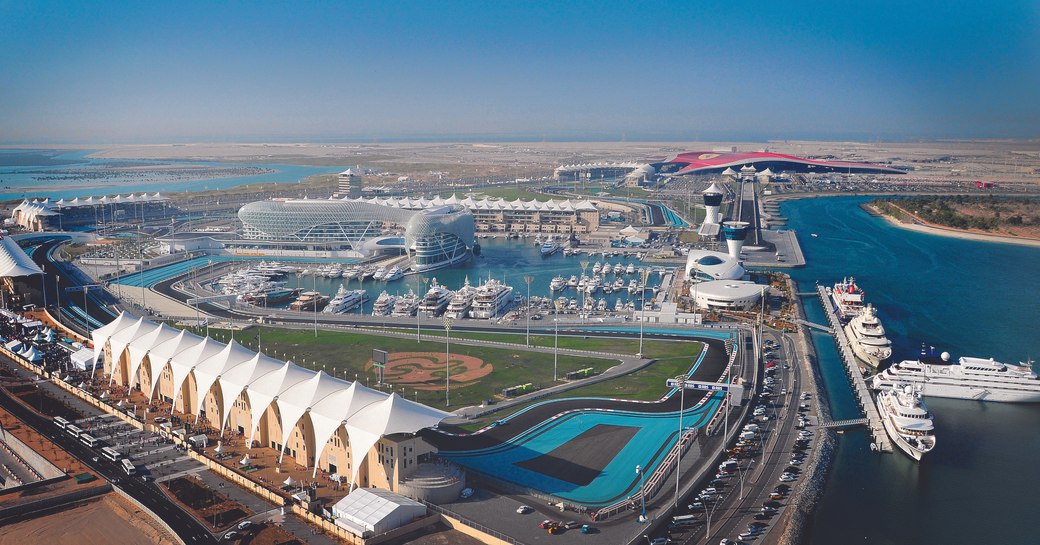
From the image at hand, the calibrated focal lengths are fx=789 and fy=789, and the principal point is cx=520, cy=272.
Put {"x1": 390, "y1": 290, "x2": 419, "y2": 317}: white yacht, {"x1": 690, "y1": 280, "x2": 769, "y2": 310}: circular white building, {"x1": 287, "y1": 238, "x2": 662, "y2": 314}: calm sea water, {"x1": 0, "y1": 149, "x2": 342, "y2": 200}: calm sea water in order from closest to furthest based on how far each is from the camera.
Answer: {"x1": 690, "y1": 280, "x2": 769, "y2": 310}: circular white building → {"x1": 390, "y1": 290, "x2": 419, "y2": 317}: white yacht → {"x1": 287, "y1": 238, "x2": 662, "y2": 314}: calm sea water → {"x1": 0, "y1": 149, "x2": 342, "y2": 200}: calm sea water

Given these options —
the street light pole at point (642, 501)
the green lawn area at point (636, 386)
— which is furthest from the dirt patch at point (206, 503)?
the street light pole at point (642, 501)

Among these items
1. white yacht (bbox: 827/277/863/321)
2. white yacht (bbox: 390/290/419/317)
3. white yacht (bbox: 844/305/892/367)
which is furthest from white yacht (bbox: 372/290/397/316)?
white yacht (bbox: 827/277/863/321)

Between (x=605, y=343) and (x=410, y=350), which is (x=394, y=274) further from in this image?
(x=605, y=343)

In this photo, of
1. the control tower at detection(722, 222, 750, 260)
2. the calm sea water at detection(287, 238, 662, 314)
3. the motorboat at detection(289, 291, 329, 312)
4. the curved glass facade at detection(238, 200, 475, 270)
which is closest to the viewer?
the motorboat at detection(289, 291, 329, 312)

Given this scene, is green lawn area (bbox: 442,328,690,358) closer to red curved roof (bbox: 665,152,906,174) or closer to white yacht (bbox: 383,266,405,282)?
white yacht (bbox: 383,266,405,282)

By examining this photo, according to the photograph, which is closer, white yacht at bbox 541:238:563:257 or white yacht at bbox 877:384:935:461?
white yacht at bbox 877:384:935:461
